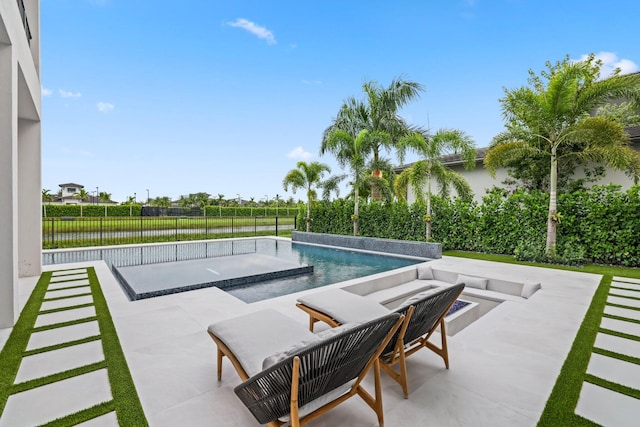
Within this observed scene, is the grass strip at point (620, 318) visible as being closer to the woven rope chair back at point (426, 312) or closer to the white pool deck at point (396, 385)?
the white pool deck at point (396, 385)

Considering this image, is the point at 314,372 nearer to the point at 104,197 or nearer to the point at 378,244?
the point at 378,244

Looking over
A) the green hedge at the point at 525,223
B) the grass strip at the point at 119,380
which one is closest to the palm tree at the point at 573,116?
the green hedge at the point at 525,223

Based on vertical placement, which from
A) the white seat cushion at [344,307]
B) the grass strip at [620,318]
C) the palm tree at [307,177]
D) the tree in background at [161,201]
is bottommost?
the grass strip at [620,318]

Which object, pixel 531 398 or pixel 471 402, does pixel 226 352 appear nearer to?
pixel 471 402

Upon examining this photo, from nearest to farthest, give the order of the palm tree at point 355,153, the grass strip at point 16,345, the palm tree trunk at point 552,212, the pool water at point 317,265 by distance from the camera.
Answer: the grass strip at point 16,345, the pool water at point 317,265, the palm tree trunk at point 552,212, the palm tree at point 355,153

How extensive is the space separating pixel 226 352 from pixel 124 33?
61.4ft

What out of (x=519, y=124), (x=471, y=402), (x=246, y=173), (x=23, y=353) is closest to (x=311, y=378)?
(x=471, y=402)

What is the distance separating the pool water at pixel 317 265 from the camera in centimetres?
643

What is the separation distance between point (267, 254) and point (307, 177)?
5155 mm

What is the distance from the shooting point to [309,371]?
167 cm

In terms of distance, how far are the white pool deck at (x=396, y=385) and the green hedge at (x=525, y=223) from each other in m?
5.39

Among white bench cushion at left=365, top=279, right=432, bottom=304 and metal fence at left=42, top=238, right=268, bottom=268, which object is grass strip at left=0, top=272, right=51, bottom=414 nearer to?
metal fence at left=42, top=238, right=268, bottom=268

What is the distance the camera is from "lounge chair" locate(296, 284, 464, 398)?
2402 mm

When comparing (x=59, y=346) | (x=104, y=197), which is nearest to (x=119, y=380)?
(x=59, y=346)
